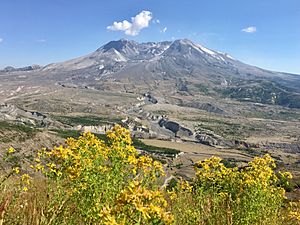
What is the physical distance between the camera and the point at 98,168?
484 centimetres

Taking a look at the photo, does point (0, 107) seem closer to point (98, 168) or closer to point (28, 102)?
point (28, 102)

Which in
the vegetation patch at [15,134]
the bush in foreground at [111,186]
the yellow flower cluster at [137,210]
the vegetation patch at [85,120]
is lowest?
the vegetation patch at [85,120]

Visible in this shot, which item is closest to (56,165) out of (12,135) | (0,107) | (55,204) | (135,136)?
(55,204)

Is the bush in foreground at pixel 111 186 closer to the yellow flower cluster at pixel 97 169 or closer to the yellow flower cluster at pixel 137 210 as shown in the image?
the yellow flower cluster at pixel 97 169

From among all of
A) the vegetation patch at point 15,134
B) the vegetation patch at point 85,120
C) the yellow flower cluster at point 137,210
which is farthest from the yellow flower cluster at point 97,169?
the vegetation patch at point 85,120

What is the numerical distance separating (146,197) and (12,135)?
68.8 metres

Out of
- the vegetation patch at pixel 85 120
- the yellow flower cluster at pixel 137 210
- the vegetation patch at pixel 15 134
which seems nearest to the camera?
the yellow flower cluster at pixel 137 210

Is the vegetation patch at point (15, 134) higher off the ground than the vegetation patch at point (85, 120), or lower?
higher

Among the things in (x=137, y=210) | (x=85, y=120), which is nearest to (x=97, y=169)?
(x=137, y=210)

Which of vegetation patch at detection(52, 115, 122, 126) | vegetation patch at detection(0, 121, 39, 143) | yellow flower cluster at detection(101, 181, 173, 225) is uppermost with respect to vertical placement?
yellow flower cluster at detection(101, 181, 173, 225)

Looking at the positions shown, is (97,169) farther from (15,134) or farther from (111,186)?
(15,134)

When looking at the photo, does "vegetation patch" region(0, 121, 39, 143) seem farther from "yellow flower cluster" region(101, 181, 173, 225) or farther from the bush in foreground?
"yellow flower cluster" region(101, 181, 173, 225)

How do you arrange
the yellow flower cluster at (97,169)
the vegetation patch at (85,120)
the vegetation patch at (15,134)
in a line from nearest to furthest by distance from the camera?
the yellow flower cluster at (97,169) < the vegetation patch at (15,134) < the vegetation patch at (85,120)

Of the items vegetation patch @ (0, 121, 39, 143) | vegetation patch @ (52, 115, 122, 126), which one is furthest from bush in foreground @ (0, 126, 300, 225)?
vegetation patch @ (52, 115, 122, 126)
